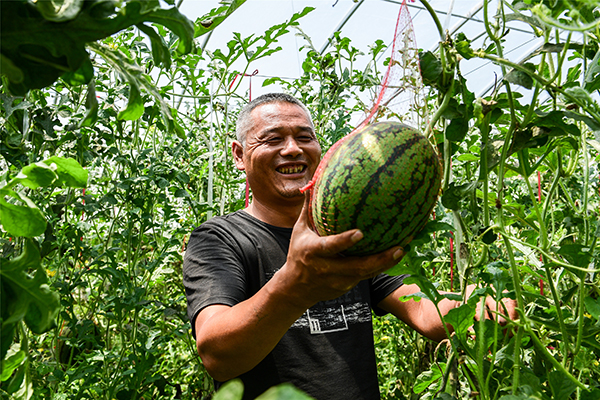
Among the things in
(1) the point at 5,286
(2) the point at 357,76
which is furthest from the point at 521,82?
(2) the point at 357,76

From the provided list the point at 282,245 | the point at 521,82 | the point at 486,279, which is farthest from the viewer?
the point at 282,245

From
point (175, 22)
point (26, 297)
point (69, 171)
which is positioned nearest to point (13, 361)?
point (26, 297)

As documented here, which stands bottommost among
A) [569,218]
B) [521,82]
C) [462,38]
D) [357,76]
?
[569,218]

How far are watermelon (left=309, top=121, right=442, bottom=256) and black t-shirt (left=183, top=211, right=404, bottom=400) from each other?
679mm

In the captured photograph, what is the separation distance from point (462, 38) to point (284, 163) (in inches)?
45.5

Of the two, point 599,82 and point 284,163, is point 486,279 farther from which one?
point 284,163

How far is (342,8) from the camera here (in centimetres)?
738

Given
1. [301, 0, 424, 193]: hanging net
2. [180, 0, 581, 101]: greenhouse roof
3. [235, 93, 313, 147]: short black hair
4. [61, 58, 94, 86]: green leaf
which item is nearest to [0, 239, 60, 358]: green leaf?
[61, 58, 94, 86]: green leaf

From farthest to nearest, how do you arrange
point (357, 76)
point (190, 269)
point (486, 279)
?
point (357, 76)
point (190, 269)
point (486, 279)

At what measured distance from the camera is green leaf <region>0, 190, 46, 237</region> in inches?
23.5

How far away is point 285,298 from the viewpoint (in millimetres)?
1160

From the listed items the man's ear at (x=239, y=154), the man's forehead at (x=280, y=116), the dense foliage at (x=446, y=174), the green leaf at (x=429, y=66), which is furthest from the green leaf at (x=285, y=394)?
the man's ear at (x=239, y=154)

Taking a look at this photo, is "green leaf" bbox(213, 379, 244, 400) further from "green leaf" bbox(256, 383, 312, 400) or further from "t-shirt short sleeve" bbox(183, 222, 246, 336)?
"t-shirt short sleeve" bbox(183, 222, 246, 336)

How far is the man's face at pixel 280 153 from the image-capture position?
6.63 ft
